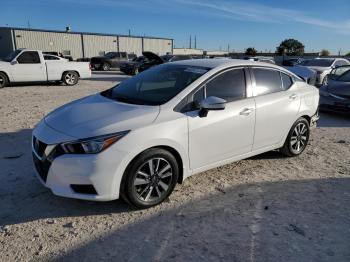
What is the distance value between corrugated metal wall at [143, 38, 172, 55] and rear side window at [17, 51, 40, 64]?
38.2 meters

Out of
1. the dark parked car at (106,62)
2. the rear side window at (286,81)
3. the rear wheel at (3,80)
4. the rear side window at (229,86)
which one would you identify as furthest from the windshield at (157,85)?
the dark parked car at (106,62)

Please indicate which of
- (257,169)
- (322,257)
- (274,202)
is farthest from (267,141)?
(322,257)

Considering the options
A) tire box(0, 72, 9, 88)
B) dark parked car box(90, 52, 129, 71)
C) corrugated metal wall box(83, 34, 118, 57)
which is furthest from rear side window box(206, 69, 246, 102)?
corrugated metal wall box(83, 34, 118, 57)

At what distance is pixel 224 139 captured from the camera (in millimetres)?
4523

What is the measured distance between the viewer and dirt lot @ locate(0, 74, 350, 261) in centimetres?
320

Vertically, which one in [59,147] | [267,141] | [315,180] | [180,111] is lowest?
[315,180]

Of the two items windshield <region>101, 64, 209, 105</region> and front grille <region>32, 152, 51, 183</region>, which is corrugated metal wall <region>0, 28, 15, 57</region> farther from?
front grille <region>32, 152, 51, 183</region>

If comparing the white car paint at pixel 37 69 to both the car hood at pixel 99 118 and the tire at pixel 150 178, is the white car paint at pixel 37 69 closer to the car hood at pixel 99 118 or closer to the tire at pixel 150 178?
the car hood at pixel 99 118

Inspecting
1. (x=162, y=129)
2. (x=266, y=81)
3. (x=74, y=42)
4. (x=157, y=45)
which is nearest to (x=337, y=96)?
(x=266, y=81)

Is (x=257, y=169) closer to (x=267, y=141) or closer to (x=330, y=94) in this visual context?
(x=267, y=141)

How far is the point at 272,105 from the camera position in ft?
16.8

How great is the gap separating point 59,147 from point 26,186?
48.8 inches

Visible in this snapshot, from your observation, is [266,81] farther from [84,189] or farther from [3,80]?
[3,80]

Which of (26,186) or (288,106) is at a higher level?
(288,106)
